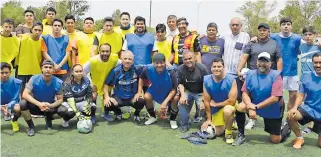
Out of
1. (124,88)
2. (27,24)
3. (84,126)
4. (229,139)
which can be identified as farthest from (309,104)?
(27,24)

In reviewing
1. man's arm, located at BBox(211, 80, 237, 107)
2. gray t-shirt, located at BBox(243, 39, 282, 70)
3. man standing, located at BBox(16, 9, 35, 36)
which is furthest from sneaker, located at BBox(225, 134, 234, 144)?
man standing, located at BBox(16, 9, 35, 36)

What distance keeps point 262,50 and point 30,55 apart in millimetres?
4110

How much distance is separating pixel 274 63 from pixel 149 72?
2.10 meters

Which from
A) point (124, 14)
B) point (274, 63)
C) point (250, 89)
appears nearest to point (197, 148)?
point (250, 89)

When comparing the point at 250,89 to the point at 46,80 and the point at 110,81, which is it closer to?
the point at 110,81

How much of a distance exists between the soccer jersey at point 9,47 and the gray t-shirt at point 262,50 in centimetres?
413

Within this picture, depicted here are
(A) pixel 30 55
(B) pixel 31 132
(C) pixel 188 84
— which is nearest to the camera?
(B) pixel 31 132

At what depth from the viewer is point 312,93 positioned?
5.02 meters

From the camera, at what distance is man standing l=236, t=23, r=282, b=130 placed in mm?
5688

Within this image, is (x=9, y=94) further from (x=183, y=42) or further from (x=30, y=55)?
(x=183, y=42)

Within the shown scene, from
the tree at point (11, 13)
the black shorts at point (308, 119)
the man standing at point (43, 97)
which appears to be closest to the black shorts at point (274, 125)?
the black shorts at point (308, 119)

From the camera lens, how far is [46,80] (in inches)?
224

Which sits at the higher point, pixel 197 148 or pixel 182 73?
pixel 182 73

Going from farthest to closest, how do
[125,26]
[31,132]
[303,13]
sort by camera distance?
[303,13] < [125,26] < [31,132]
